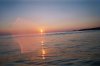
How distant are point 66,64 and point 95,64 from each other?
285 centimetres

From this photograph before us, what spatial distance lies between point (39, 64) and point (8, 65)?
3284 millimetres

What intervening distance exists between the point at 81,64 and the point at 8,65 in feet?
24.9

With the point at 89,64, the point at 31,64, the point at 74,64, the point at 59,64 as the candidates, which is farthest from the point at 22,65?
the point at 89,64

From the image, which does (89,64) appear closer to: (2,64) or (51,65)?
(51,65)

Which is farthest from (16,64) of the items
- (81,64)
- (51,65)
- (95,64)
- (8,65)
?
(95,64)

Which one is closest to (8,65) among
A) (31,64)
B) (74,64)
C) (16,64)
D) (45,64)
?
(16,64)

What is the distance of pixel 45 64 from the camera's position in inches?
700

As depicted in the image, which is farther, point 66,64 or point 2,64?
point 2,64

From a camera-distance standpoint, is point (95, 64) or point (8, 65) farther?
point (8, 65)

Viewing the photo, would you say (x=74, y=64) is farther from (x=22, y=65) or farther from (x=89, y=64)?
(x=22, y=65)

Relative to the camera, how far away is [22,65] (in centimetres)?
1745

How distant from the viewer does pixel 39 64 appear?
Result: 58.6ft

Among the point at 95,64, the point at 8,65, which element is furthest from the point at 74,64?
the point at 8,65

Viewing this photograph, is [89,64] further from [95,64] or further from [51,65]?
[51,65]
